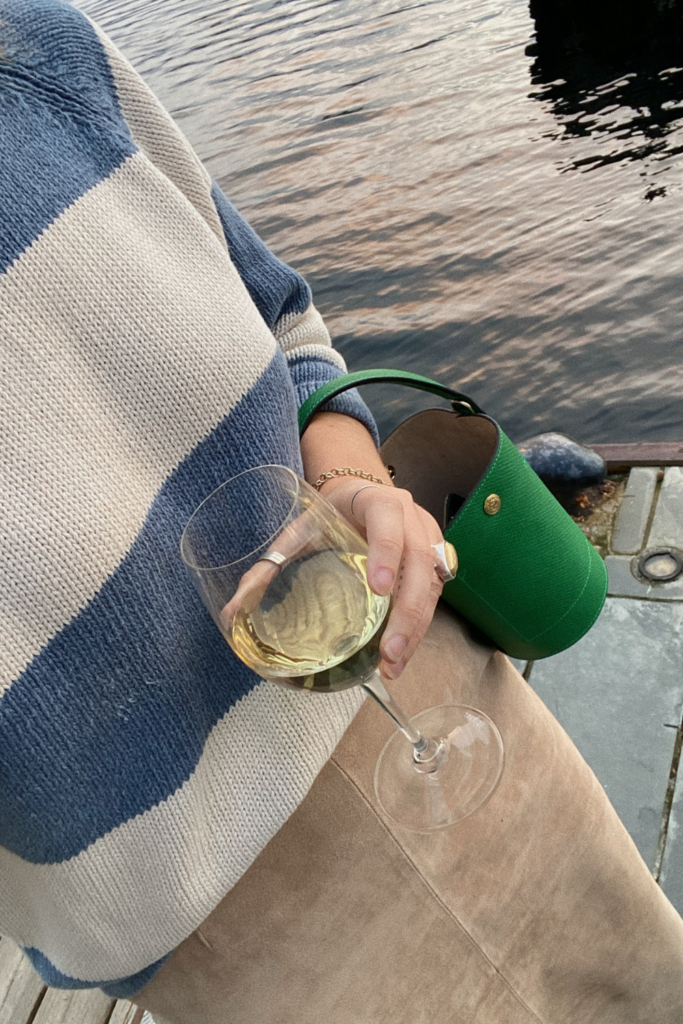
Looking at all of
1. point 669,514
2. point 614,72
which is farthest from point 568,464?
point 614,72

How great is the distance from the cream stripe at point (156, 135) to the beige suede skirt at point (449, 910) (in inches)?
24.1

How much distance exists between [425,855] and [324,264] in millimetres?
7693

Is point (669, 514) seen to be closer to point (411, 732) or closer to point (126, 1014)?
point (126, 1014)

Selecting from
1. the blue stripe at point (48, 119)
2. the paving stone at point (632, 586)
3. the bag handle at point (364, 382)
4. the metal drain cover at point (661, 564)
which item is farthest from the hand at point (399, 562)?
the metal drain cover at point (661, 564)

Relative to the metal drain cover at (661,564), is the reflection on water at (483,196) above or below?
below

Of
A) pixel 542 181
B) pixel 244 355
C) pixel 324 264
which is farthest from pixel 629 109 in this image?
pixel 244 355

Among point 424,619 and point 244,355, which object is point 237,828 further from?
point 244,355

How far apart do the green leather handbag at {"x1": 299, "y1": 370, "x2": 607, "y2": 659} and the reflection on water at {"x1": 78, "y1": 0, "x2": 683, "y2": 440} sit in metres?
4.64

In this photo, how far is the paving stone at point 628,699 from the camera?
2.30m

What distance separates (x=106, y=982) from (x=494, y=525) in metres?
0.71

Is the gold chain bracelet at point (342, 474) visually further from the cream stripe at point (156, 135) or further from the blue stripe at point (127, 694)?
the cream stripe at point (156, 135)

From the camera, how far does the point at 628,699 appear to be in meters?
2.54

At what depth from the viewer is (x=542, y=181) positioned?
8.32 meters

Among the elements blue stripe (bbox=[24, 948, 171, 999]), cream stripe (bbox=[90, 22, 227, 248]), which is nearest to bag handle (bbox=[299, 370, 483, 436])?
cream stripe (bbox=[90, 22, 227, 248])
